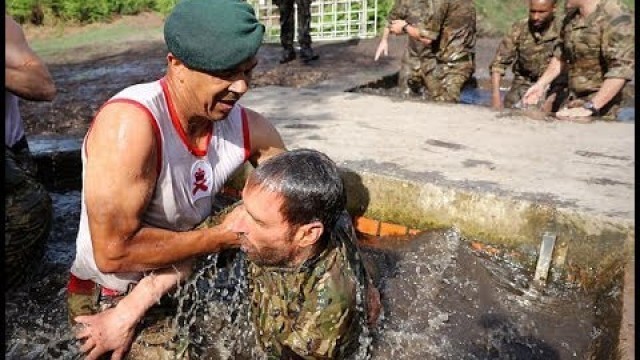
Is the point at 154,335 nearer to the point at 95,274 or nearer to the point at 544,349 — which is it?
the point at 95,274

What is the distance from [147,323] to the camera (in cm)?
243

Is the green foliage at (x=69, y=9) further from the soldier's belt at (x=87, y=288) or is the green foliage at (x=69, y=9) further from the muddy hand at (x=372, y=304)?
the muddy hand at (x=372, y=304)

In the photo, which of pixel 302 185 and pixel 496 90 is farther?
pixel 496 90

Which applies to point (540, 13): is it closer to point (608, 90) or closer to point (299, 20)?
point (608, 90)

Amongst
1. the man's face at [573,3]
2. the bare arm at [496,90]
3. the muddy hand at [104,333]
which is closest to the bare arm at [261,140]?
the muddy hand at [104,333]

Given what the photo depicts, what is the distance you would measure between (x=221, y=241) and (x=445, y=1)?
5.60 metres

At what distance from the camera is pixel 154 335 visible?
96.3 inches

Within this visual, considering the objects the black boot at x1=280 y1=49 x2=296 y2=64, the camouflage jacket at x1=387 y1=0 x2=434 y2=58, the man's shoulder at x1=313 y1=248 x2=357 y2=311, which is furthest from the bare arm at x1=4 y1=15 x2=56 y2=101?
the black boot at x1=280 y1=49 x2=296 y2=64

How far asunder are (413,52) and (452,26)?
0.69 metres

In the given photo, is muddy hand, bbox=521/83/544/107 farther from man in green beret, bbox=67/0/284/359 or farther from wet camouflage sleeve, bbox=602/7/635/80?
man in green beret, bbox=67/0/284/359

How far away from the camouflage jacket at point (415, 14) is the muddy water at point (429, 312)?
4108mm

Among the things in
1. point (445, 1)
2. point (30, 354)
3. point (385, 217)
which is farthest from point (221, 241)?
point (445, 1)

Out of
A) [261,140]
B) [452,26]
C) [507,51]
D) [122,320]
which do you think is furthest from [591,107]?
[122,320]

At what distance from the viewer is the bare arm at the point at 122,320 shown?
2.22 metres
